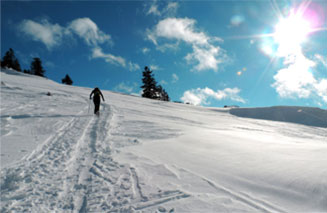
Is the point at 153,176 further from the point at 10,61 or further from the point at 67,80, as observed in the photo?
the point at 10,61

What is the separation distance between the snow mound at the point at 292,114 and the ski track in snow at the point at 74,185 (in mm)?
20243

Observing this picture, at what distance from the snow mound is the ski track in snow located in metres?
20.2

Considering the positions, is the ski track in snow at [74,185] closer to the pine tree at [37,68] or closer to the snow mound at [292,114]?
the snow mound at [292,114]

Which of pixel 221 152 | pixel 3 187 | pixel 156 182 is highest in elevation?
pixel 221 152

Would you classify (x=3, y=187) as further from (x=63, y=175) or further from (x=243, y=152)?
(x=243, y=152)

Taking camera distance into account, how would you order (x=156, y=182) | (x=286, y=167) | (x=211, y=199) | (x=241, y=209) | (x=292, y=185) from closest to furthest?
(x=241, y=209)
(x=211, y=199)
(x=292, y=185)
(x=156, y=182)
(x=286, y=167)

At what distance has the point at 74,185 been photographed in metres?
2.88

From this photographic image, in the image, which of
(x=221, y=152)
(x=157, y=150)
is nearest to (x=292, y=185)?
(x=221, y=152)

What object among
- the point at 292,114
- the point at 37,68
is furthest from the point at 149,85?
the point at 37,68

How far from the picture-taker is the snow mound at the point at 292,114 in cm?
1742

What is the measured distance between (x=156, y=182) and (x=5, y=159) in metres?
3.77

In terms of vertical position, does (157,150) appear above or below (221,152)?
below

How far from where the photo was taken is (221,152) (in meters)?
4.45

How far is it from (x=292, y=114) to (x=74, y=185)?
79.8ft
